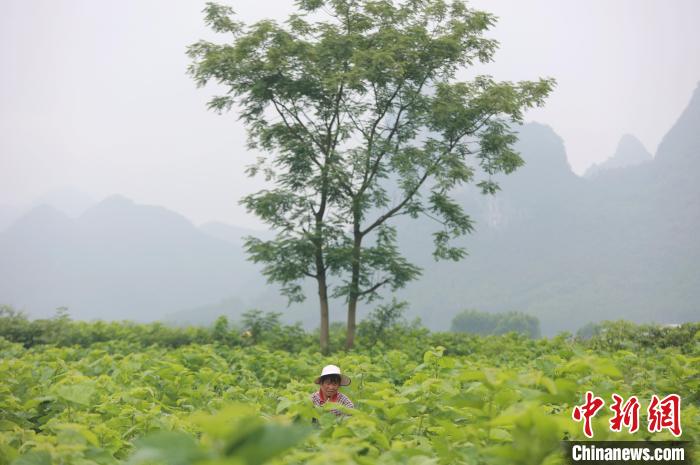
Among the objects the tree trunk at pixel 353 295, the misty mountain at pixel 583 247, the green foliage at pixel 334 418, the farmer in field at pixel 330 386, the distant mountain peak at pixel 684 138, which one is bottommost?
the farmer in field at pixel 330 386

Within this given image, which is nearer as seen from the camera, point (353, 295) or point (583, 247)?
point (353, 295)

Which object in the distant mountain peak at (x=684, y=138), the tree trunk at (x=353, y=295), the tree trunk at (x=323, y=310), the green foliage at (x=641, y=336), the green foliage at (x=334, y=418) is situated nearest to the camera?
the green foliage at (x=334, y=418)

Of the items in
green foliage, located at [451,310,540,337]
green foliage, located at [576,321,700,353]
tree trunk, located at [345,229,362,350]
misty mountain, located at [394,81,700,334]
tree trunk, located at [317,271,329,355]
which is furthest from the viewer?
misty mountain, located at [394,81,700,334]

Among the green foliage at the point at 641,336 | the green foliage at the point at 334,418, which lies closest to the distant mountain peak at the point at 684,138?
the green foliage at the point at 641,336

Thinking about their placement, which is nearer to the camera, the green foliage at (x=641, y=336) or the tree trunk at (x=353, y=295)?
the green foliage at (x=641, y=336)

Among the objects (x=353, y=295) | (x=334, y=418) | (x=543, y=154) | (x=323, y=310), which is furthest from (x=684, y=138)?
(x=334, y=418)

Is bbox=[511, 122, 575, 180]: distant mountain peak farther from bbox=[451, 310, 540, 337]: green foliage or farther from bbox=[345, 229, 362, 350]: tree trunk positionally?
bbox=[345, 229, 362, 350]: tree trunk

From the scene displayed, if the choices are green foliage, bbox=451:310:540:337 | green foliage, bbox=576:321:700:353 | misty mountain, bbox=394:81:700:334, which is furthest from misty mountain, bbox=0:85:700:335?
green foliage, bbox=576:321:700:353

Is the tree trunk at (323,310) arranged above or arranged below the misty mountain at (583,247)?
below

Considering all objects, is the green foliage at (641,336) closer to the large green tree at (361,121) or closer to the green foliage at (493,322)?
the large green tree at (361,121)

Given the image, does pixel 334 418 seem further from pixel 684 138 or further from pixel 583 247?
pixel 684 138

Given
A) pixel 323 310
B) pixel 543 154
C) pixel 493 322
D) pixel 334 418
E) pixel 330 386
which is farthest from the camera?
pixel 543 154

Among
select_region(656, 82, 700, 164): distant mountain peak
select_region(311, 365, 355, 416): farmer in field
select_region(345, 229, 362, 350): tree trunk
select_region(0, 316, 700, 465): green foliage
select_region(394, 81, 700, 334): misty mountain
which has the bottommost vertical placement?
select_region(311, 365, 355, 416): farmer in field

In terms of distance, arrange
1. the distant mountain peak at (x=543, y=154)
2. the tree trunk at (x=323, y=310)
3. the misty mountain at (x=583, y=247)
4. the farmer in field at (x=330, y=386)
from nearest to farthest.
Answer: the farmer in field at (x=330, y=386) → the tree trunk at (x=323, y=310) → the misty mountain at (x=583, y=247) → the distant mountain peak at (x=543, y=154)
